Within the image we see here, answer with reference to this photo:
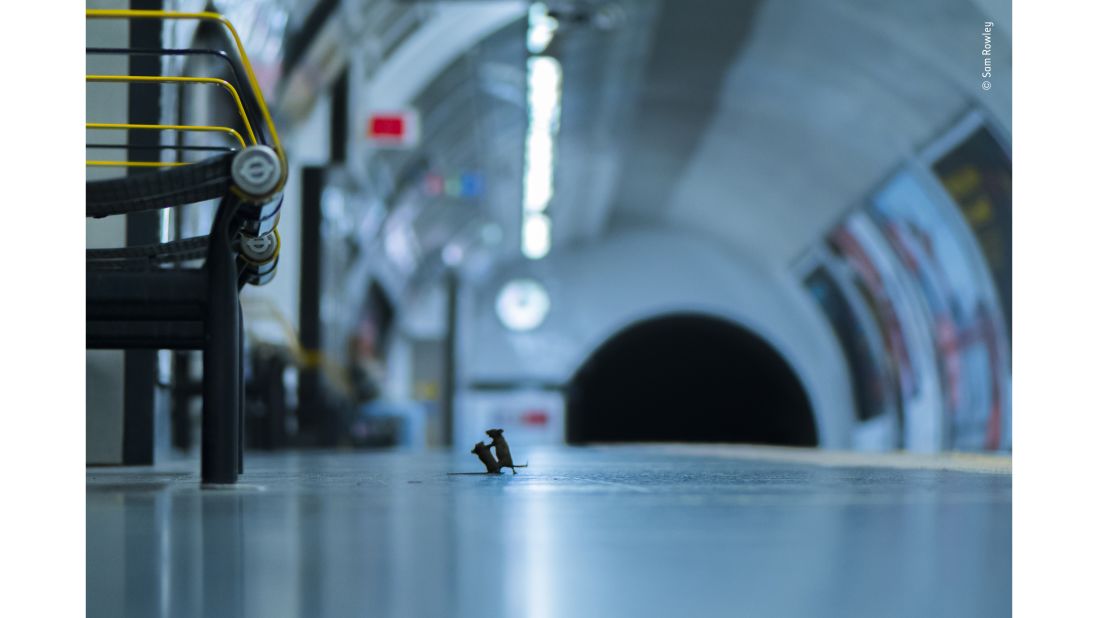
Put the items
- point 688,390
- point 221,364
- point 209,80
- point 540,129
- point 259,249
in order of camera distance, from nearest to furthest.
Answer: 1. point 221,364
2. point 209,80
3. point 259,249
4. point 540,129
5. point 688,390

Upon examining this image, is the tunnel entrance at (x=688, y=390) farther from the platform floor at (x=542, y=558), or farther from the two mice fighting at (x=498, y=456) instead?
the platform floor at (x=542, y=558)

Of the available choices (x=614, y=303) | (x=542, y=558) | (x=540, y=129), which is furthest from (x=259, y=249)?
(x=614, y=303)

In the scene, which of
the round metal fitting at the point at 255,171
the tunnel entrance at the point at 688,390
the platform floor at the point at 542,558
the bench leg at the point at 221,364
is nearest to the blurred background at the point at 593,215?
the tunnel entrance at the point at 688,390

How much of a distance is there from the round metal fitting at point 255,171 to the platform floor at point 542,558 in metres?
0.77

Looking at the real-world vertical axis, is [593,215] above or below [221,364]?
above

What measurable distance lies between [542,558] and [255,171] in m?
1.54

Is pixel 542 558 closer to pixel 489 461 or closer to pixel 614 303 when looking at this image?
pixel 489 461

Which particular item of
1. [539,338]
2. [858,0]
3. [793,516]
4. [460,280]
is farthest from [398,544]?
[539,338]

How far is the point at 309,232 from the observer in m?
16.2

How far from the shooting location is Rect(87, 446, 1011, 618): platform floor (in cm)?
219

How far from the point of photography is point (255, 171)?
3.47 metres

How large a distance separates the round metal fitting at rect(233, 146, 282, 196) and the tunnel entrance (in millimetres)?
28966

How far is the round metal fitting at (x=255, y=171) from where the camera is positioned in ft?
11.4

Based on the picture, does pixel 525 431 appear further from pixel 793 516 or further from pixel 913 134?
pixel 793 516
